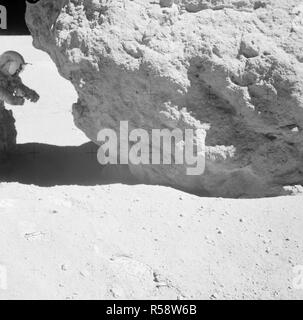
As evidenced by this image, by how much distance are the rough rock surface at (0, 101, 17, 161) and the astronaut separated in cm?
30

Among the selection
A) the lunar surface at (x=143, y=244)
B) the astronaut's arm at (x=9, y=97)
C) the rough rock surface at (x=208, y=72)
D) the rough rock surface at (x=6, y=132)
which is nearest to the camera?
the lunar surface at (x=143, y=244)

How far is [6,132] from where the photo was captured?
405 cm

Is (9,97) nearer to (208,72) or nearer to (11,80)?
(11,80)

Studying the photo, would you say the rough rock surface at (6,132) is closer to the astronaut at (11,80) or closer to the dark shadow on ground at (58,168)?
the dark shadow on ground at (58,168)

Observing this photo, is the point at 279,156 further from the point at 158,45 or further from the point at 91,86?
the point at 91,86

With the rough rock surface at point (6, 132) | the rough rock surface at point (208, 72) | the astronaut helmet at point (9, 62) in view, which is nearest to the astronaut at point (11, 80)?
the astronaut helmet at point (9, 62)

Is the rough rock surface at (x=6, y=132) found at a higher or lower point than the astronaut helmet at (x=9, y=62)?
lower

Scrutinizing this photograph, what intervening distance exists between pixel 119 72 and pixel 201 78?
18.8 inches

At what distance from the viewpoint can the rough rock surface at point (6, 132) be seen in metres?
4.00

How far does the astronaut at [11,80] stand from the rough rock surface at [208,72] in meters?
0.61

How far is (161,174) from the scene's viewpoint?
3301 millimetres

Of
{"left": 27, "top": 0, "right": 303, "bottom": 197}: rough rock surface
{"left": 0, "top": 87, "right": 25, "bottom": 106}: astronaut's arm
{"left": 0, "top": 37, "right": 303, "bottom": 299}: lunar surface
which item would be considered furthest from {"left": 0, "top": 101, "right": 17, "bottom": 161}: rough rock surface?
{"left": 27, "top": 0, "right": 303, "bottom": 197}: rough rock surface

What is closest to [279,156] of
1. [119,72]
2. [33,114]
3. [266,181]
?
[266,181]

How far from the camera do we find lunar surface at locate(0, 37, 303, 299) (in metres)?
2.52
